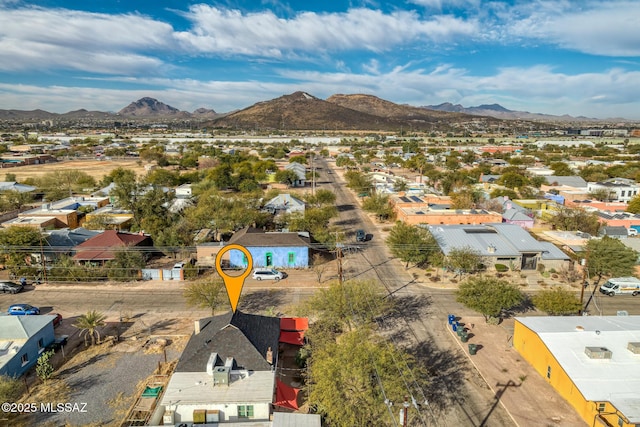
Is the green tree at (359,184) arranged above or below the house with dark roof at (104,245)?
above

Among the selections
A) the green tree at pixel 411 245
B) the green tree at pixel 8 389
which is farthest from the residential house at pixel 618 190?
the green tree at pixel 8 389

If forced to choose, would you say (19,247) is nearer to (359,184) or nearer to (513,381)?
(513,381)

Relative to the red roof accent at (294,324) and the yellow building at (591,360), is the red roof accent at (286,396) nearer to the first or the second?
the red roof accent at (294,324)

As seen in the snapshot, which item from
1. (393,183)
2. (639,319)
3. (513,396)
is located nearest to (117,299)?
(513,396)

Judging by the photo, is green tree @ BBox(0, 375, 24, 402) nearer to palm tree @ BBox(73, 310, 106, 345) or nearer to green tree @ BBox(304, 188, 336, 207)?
palm tree @ BBox(73, 310, 106, 345)

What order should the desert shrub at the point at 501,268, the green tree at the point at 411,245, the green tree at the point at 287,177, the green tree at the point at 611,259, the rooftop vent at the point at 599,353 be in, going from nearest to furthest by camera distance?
the rooftop vent at the point at 599,353, the green tree at the point at 611,259, the desert shrub at the point at 501,268, the green tree at the point at 411,245, the green tree at the point at 287,177
